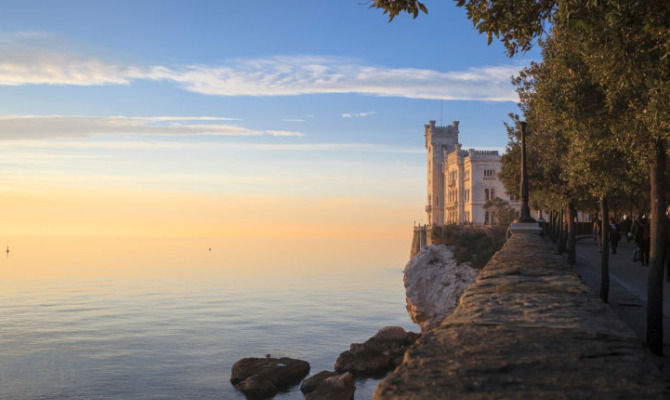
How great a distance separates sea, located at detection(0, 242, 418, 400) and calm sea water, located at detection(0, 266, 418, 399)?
0.10 m

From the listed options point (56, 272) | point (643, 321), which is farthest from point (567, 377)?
point (56, 272)

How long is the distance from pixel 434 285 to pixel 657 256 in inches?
1079

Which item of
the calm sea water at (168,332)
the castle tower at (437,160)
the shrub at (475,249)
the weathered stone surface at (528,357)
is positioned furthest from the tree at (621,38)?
the castle tower at (437,160)

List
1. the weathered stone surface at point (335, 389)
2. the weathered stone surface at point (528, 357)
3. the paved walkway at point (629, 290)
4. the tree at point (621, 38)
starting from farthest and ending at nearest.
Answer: the weathered stone surface at point (335, 389) < the paved walkway at point (629, 290) < the tree at point (621, 38) < the weathered stone surface at point (528, 357)

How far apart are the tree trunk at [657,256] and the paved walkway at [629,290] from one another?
388mm

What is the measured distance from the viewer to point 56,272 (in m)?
172

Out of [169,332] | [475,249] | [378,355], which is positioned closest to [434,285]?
[378,355]

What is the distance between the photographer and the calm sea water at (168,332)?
146 ft

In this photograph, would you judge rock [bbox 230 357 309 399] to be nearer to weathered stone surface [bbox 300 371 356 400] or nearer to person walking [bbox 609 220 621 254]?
weathered stone surface [bbox 300 371 356 400]

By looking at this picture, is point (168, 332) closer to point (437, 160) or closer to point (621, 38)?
point (621, 38)

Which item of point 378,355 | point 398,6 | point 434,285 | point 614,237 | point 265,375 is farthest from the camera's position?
point 614,237

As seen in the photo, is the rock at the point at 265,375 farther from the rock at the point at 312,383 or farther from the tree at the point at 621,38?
the tree at the point at 621,38

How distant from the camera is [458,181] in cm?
11244

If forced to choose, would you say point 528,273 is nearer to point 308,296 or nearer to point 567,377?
point 567,377
